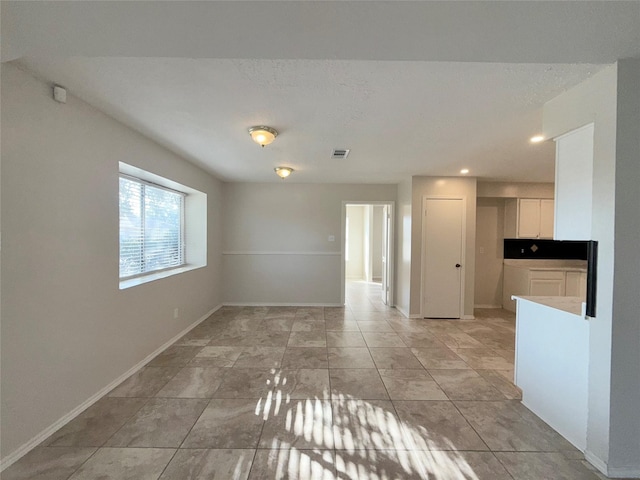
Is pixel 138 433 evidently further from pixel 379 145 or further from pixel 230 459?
pixel 379 145

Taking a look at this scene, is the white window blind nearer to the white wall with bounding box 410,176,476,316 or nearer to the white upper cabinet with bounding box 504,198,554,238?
the white wall with bounding box 410,176,476,316

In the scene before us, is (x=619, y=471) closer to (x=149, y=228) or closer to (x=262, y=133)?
(x=262, y=133)

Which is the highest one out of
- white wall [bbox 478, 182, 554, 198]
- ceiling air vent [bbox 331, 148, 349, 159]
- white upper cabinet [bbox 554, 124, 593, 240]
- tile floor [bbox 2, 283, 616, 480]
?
ceiling air vent [bbox 331, 148, 349, 159]

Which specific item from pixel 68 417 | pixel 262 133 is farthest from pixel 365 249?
pixel 68 417

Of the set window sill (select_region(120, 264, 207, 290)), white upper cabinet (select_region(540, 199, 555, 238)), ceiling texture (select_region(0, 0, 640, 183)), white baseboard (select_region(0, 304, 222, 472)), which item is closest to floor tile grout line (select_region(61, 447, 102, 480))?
white baseboard (select_region(0, 304, 222, 472))

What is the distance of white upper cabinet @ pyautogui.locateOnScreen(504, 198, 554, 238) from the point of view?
501cm

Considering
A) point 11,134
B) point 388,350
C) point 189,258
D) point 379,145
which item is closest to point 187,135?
point 11,134

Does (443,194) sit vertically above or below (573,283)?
above

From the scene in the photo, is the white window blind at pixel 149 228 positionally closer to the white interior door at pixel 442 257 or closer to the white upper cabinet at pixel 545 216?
the white interior door at pixel 442 257

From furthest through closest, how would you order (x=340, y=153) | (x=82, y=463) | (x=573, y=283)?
(x=573, y=283) → (x=340, y=153) → (x=82, y=463)

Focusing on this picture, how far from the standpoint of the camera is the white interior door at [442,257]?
4512 millimetres

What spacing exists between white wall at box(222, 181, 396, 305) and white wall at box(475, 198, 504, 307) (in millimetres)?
1791

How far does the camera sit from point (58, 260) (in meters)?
1.88

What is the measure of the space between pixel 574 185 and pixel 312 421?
242 cm
